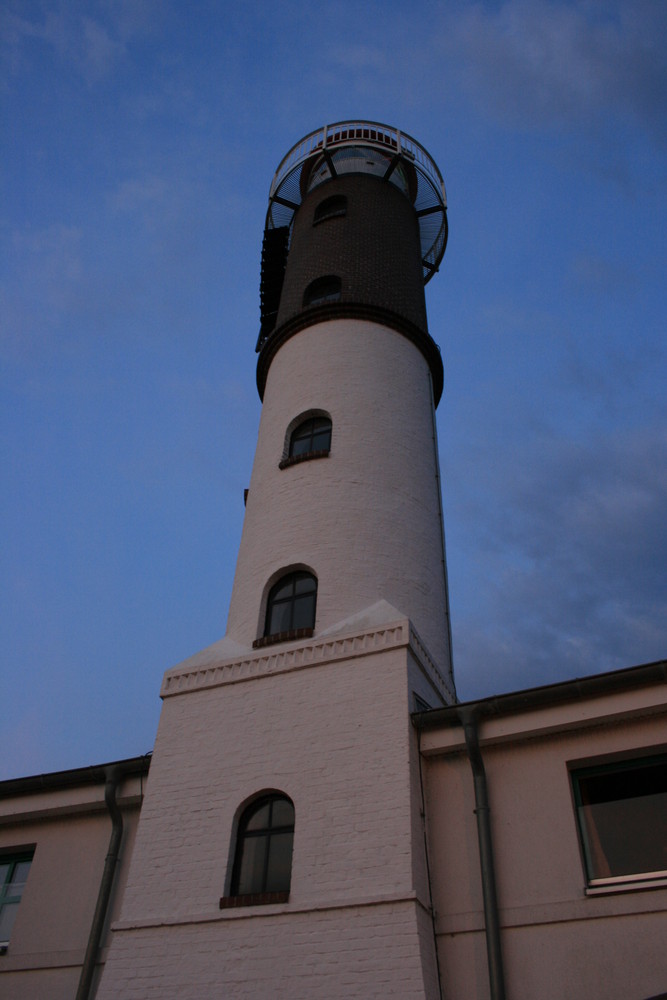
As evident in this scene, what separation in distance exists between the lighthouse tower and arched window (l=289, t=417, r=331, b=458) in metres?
0.03

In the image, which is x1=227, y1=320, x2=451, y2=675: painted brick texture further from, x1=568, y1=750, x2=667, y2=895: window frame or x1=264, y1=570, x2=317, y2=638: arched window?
x1=568, y1=750, x2=667, y2=895: window frame

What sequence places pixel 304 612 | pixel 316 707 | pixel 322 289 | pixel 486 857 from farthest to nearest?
pixel 322 289
pixel 304 612
pixel 316 707
pixel 486 857

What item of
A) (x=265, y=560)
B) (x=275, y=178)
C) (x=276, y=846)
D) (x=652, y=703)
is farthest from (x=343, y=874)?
(x=275, y=178)

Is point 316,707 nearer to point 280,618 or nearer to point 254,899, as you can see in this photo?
point 280,618

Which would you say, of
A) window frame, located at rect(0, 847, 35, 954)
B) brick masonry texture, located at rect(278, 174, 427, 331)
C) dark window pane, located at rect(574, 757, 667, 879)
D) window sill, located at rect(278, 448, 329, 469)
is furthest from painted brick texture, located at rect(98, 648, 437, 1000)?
brick masonry texture, located at rect(278, 174, 427, 331)

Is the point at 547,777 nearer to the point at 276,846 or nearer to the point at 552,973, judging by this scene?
the point at 552,973

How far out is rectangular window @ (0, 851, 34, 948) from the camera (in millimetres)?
11953

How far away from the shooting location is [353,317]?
664 inches

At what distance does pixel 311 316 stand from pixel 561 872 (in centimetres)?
1152

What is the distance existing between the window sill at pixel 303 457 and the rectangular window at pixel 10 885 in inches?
283

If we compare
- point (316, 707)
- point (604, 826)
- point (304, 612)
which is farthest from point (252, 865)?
point (604, 826)

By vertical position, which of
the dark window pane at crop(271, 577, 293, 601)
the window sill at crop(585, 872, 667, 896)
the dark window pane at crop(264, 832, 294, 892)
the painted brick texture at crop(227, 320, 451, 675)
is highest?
the painted brick texture at crop(227, 320, 451, 675)

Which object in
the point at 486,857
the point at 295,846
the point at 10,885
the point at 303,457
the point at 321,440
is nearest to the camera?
the point at 486,857

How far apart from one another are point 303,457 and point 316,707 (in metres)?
4.87
